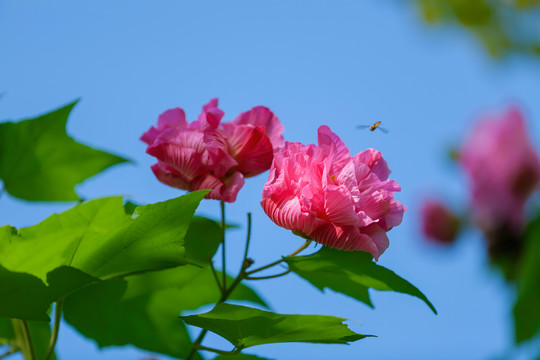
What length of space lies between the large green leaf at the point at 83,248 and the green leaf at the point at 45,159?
180 mm

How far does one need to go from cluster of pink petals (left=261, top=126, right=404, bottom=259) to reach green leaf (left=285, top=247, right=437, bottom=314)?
0.04 feet

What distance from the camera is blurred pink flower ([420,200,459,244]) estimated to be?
196 cm

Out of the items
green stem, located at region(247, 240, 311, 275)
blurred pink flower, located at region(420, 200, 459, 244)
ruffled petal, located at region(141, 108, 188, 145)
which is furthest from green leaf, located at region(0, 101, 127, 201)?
blurred pink flower, located at region(420, 200, 459, 244)

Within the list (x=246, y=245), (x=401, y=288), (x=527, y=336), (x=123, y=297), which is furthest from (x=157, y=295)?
(x=527, y=336)

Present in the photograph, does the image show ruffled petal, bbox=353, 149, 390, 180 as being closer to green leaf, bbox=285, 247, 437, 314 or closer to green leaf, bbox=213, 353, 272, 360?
green leaf, bbox=285, 247, 437, 314

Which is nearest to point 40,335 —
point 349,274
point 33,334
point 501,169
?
point 33,334

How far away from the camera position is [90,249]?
1.37 feet

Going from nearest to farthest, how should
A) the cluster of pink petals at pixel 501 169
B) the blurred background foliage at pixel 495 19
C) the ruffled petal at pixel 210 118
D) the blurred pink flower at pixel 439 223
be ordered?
the ruffled petal at pixel 210 118 < the cluster of pink petals at pixel 501 169 < the blurred pink flower at pixel 439 223 < the blurred background foliage at pixel 495 19

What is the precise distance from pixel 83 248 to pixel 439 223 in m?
1.73

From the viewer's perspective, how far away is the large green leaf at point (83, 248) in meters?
0.39

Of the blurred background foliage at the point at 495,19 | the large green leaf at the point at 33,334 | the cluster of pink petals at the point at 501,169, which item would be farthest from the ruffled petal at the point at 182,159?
the blurred background foliage at the point at 495,19

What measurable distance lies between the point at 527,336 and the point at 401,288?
0.22m

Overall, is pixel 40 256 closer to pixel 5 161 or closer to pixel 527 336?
pixel 5 161

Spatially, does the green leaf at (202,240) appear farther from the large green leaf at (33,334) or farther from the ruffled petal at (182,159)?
the large green leaf at (33,334)
